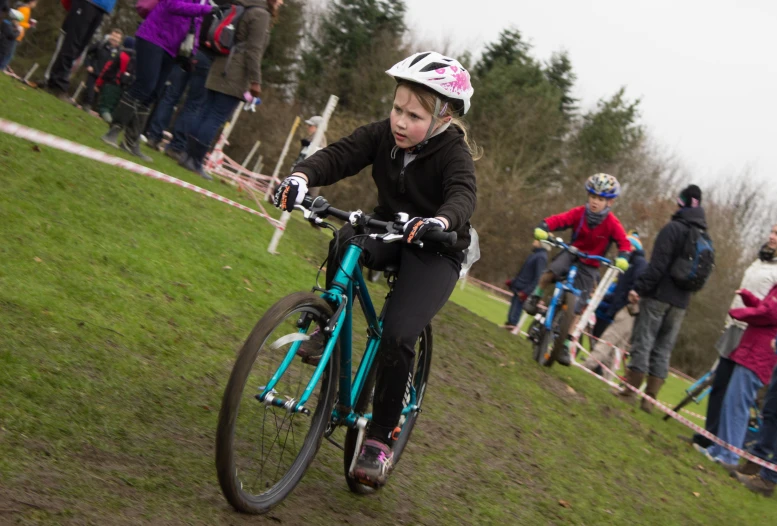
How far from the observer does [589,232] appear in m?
11.0

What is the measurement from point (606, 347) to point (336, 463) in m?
10.1

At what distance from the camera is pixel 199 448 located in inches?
A: 177

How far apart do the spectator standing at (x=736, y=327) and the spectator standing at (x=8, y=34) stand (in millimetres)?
12604

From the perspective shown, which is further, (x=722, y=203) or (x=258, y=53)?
(x=722, y=203)

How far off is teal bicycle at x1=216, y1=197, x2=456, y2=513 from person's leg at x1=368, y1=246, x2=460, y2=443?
0.42 ft

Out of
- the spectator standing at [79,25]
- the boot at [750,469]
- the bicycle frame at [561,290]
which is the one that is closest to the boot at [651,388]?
the bicycle frame at [561,290]

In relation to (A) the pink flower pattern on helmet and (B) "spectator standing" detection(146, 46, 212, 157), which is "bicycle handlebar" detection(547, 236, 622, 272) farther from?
(A) the pink flower pattern on helmet

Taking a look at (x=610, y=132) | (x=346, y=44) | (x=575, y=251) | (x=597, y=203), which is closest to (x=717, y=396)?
(x=575, y=251)

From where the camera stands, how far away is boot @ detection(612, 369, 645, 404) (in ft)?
38.6

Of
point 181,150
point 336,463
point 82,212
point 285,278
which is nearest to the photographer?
point 336,463

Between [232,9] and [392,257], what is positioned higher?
[232,9]

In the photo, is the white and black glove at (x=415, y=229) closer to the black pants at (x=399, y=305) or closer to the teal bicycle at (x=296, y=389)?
the teal bicycle at (x=296, y=389)

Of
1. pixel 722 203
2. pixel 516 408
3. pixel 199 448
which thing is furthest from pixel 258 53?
pixel 722 203

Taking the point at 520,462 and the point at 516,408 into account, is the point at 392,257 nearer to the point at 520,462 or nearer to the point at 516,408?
the point at 520,462
